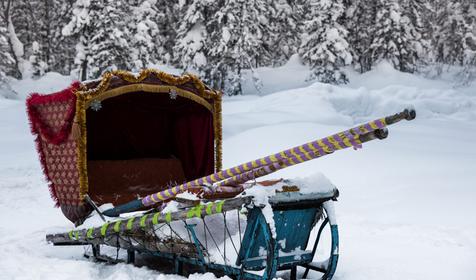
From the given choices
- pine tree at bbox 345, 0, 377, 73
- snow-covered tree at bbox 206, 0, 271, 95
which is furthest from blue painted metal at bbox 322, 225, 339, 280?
pine tree at bbox 345, 0, 377, 73

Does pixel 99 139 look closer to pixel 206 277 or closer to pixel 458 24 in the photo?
pixel 206 277

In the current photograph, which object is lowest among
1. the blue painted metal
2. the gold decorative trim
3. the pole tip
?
the blue painted metal

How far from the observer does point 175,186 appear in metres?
7.21

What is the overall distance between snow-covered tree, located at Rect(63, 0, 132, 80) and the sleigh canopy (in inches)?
582

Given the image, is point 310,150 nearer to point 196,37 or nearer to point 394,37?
point 196,37

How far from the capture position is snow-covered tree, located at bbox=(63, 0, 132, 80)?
23.5 m

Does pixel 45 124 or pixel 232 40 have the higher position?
pixel 232 40

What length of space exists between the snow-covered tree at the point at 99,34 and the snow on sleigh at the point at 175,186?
14937mm

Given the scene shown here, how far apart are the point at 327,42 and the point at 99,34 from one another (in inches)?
429

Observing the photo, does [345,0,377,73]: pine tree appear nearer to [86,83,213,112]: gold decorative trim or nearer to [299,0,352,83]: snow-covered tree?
[299,0,352,83]: snow-covered tree

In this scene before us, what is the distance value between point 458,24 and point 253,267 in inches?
1403

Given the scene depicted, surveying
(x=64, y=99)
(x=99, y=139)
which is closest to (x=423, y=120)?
(x=99, y=139)

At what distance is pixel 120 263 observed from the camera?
6191 mm

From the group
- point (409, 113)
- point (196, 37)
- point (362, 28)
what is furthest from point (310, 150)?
point (362, 28)
